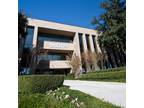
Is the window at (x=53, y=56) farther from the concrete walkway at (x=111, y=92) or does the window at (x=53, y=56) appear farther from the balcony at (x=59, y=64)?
the concrete walkway at (x=111, y=92)

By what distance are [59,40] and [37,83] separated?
61.8ft

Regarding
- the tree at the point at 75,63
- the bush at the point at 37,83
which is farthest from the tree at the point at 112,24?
the bush at the point at 37,83

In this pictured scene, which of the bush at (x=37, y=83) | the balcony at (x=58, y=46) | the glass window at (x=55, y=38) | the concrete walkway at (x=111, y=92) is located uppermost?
the glass window at (x=55, y=38)

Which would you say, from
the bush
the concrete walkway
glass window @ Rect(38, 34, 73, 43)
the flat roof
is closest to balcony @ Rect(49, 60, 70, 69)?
glass window @ Rect(38, 34, 73, 43)

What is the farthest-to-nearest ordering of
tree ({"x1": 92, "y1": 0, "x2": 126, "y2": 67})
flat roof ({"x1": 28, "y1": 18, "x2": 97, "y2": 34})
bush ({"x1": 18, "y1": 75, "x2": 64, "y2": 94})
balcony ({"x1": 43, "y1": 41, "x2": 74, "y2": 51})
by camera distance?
balcony ({"x1": 43, "y1": 41, "x2": 74, "y2": 51}) < flat roof ({"x1": 28, "y1": 18, "x2": 97, "y2": 34}) < tree ({"x1": 92, "y1": 0, "x2": 126, "y2": 67}) < bush ({"x1": 18, "y1": 75, "x2": 64, "y2": 94})

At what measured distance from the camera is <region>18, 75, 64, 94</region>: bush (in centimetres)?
550

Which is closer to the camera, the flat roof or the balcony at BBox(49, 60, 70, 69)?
the flat roof

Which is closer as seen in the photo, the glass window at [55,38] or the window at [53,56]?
the window at [53,56]

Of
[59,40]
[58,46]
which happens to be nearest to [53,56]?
[58,46]

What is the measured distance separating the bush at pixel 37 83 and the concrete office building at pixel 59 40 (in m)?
13.9

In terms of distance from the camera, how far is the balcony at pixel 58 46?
21.9 m

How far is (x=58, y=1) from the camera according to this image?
2670 mm

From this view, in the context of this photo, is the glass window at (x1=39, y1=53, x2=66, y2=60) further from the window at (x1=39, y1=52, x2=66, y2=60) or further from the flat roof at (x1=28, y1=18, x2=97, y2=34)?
the flat roof at (x1=28, y1=18, x2=97, y2=34)
